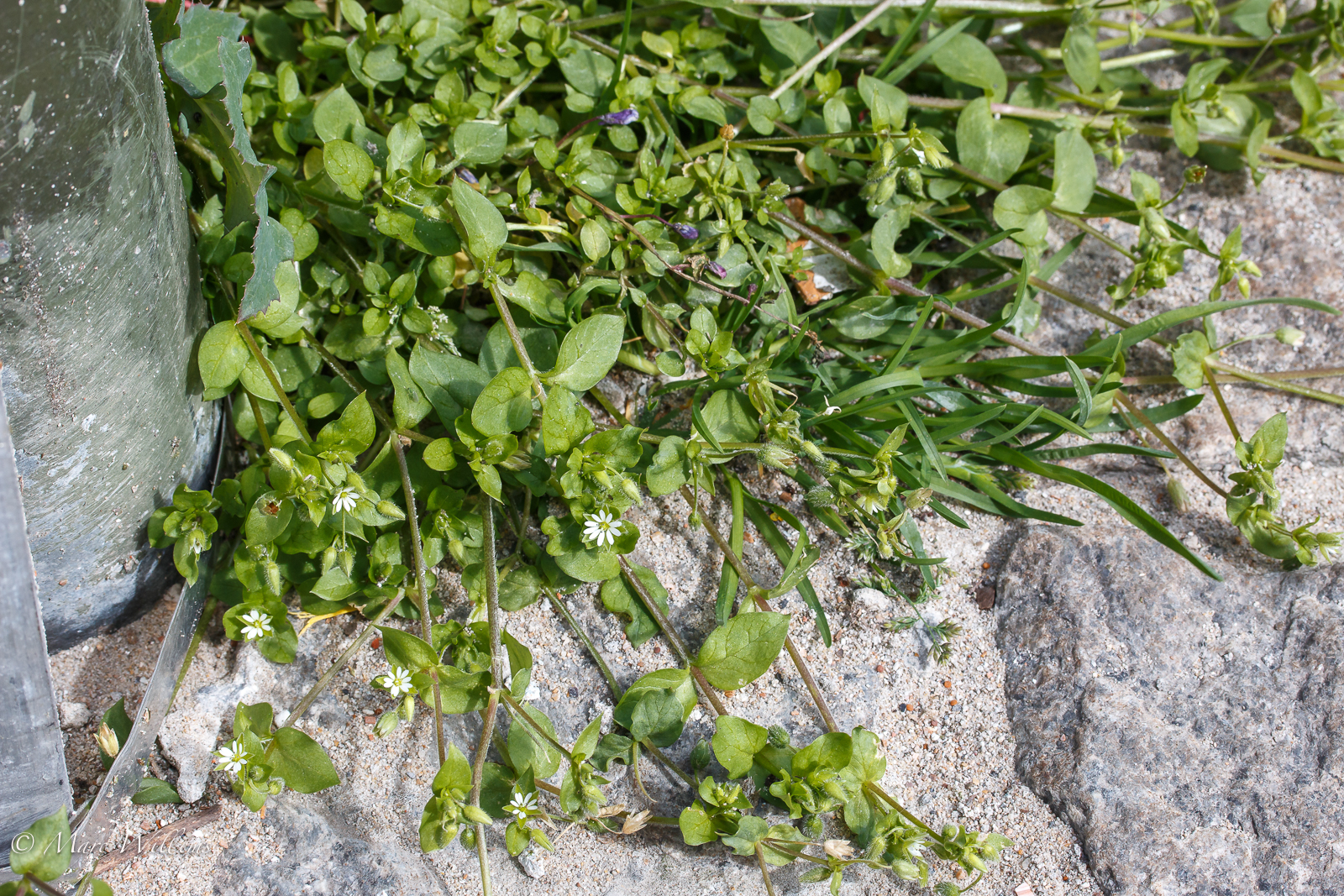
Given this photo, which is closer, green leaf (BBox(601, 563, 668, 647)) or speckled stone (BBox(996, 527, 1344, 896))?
speckled stone (BBox(996, 527, 1344, 896))

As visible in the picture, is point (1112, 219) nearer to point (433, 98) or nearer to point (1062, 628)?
point (1062, 628)

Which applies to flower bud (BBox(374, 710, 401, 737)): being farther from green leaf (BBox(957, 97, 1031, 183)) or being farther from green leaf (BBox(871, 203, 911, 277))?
green leaf (BBox(957, 97, 1031, 183))

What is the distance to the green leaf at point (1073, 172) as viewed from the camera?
6.66 ft

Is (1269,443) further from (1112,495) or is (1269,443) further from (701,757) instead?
(701,757)

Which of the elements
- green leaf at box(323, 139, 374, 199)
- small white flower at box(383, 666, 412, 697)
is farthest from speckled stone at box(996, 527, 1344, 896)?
green leaf at box(323, 139, 374, 199)

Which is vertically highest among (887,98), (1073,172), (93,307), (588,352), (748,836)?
(93,307)

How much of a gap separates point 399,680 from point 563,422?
512 mm

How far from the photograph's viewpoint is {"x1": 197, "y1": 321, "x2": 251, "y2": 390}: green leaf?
159cm

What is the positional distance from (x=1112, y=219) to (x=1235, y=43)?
1.79 feet

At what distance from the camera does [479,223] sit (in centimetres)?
165

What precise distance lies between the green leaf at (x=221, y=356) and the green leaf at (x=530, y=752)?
0.76 meters

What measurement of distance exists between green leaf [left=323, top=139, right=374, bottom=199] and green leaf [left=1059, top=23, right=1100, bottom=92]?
5.04 feet

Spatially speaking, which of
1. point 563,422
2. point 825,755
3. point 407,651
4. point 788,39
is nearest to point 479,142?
point 563,422

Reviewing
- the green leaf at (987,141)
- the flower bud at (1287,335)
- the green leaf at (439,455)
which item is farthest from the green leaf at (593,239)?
the flower bud at (1287,335)
